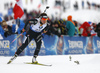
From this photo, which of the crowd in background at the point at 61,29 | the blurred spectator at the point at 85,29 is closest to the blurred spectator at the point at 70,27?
the crowd in background at the point at 61,29

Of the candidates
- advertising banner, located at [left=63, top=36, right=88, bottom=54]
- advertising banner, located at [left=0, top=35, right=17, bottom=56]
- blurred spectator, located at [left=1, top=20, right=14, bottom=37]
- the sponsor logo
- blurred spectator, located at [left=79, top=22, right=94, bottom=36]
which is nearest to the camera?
advertising banner, located at [left=0, top=35, right=17, bottom=56]

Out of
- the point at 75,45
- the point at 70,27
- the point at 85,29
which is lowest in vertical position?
the point at 75,45

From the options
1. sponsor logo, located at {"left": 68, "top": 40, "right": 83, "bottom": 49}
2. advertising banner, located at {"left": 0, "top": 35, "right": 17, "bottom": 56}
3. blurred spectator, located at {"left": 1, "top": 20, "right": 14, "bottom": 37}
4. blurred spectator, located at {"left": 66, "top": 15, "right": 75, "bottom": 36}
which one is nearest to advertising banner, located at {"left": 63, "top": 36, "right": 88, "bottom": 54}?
sponsor logo, located at {"left": 68, "top": 40, "right": 83, "bottom": 49}

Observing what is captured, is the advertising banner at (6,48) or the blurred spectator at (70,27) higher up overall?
the blurred spectator at (70,27)

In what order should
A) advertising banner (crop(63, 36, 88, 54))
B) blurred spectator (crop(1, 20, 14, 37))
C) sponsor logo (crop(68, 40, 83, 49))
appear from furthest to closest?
sponsor logo (crop(68, 40, 83, 49)) < advertising banner (crop(63, 36, 88, 54)) < blurred spectator (crop(1, 20, 14, 37))

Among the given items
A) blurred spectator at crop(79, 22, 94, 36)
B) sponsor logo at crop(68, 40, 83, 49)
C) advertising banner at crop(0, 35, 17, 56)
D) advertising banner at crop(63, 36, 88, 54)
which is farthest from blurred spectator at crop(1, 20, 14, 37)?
blurred spectator at crop(79, 22, 94, 36)

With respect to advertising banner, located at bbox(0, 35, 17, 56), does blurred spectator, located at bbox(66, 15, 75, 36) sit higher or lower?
higher

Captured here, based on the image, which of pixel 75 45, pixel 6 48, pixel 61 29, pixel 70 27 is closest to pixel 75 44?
pixel 75 45

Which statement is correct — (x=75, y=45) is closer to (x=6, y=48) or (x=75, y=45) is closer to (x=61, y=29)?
(x=61, y=29)

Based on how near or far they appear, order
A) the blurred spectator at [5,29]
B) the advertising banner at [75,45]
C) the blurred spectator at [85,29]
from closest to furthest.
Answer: the blurred spectator at [5,29]
the advertising banner at [75,45]
the blurred spectator at [85,29]

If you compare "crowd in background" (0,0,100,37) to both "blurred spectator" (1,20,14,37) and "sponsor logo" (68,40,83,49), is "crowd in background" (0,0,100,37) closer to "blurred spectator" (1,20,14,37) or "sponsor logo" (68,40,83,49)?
"blurred spectator" (1,20,14,37)

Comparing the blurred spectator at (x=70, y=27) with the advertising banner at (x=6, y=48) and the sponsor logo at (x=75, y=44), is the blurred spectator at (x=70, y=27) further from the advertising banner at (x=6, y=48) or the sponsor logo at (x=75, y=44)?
the advertising banner at (x=6, y=48)

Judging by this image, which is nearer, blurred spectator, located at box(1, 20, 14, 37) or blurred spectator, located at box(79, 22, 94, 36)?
blurred spectator, located at box(1, 20, 14, 37)

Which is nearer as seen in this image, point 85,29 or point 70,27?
point 70,27
